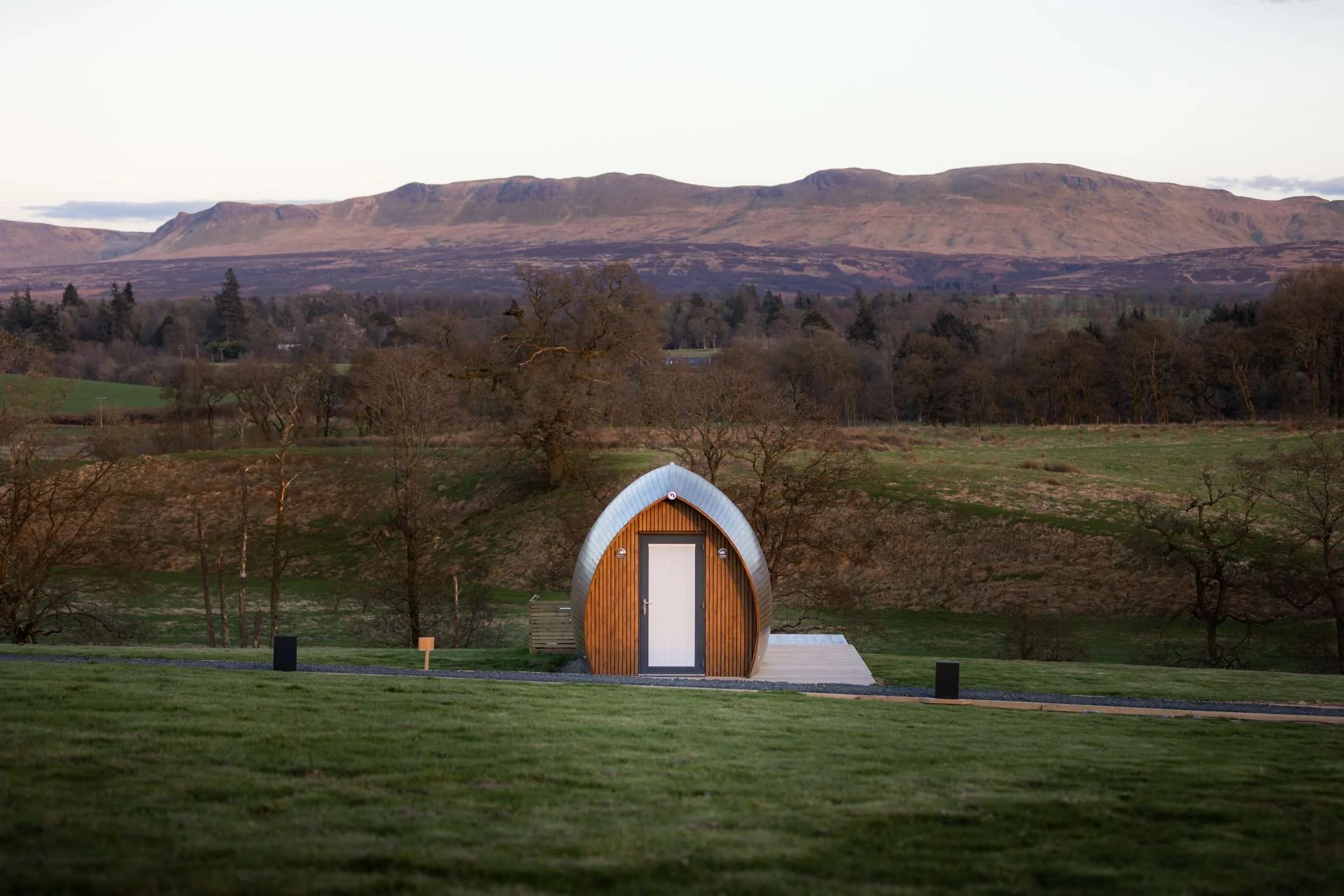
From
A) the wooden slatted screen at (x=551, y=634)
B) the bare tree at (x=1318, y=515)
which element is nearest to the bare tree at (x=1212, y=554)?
the bare tree at (x=1318, y=515)

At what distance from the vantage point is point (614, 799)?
10.2 metres

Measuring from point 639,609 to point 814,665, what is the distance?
3923 millimetres

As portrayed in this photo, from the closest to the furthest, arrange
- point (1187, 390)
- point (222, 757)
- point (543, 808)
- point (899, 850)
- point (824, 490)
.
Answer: point (899, 850)
point (543, 808)
point (222, 757)
point (824, 490)
point (1187, 390)

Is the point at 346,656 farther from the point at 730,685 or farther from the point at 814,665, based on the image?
the point at 814,665

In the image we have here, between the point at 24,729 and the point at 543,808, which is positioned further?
the point at 24,729

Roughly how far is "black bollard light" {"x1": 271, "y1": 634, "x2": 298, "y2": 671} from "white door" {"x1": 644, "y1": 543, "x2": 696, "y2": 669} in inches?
263

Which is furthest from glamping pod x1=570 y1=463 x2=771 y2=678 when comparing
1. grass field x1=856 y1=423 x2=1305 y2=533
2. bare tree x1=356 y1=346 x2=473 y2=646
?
grass field x1=856 y1=423 x2=1305 y2=533

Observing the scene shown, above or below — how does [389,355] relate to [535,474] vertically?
above

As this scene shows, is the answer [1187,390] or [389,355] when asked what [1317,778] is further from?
[1187,390]

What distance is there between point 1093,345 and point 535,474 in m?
47.7

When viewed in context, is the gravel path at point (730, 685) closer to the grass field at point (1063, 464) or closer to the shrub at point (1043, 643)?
the shrub at point (1043, 643)

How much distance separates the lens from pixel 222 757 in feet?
36.3

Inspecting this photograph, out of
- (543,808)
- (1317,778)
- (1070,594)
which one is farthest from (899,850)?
(1070,594)

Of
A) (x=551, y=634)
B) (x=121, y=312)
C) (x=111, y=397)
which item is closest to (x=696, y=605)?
(x=551, y=634)
